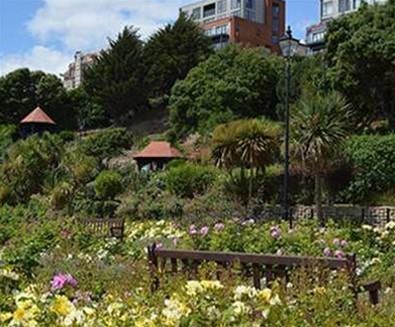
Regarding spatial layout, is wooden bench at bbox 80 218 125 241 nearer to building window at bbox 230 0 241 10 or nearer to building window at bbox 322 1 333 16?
building window at bbox 322 1 333 16

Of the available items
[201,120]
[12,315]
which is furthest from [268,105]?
[12,315]

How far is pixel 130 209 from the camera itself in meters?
24.0

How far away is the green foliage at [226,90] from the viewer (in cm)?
4256

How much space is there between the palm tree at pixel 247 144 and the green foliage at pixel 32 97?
35309 millimetres

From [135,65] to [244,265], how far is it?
47867 mm

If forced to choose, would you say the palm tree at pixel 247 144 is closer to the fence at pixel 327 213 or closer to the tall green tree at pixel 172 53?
the fence at pixel 327 213

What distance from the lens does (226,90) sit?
42406 millimetres

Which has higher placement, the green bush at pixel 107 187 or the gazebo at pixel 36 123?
the gazebo at pixel 36 123

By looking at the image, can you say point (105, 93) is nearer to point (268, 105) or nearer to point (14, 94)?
point (14, 94)

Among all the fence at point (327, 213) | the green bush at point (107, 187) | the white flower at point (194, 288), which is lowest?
the fence at point (327, 213)

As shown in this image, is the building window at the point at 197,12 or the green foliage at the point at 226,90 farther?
the building window at the point at 197,12

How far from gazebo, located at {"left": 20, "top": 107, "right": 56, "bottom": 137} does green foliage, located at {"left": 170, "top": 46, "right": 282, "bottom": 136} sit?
905 centimetres

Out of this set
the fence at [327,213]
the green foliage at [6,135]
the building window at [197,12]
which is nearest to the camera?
the fence at [327,213]

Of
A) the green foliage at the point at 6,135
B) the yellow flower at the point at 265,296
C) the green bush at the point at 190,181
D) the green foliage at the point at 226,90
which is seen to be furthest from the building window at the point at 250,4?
the yellow flower at the point at 265,296
